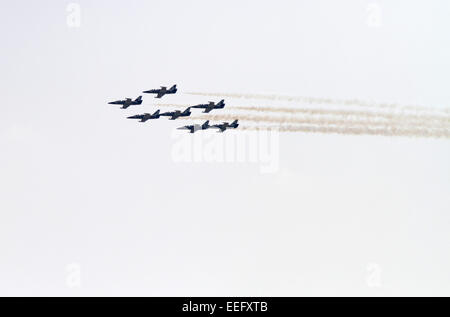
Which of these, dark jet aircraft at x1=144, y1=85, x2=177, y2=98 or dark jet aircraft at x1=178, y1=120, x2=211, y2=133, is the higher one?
dark jet aircraft at x1=144, y1=85, x2=177, y2=98

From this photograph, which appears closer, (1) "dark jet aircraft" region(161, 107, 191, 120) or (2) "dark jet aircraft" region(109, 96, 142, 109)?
(2) "dark jet aircraft" region(109, 96, 142, 109)

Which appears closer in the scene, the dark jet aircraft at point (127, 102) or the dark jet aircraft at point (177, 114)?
the dark jet aircraft at point (127, 102)

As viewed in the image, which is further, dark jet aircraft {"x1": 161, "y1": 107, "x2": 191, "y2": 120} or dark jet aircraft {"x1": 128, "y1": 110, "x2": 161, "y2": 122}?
dark jet aircraft {"x1": 128, "y1": 110, "x2": 161, "y2": 122}

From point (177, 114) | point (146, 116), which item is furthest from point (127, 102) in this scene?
point (177, 114)

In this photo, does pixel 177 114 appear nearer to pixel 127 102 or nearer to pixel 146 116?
pixel 146 116

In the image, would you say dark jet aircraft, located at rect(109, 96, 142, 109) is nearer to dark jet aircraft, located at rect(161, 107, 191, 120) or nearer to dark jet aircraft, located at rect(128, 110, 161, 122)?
dark jet aircraft, located at rect(128, 110, 161, 122)

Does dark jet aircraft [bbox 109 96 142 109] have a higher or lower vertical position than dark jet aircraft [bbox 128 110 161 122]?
higher

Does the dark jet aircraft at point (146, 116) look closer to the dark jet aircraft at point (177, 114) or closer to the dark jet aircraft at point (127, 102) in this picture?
the dark jet aircraft at point (177, 114)

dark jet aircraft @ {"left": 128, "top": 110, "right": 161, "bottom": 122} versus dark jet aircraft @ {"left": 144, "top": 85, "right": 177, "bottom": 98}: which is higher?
dark jet aircraft @ {"left": 144, "top": 85, "right": 177, "bottom": 98}
